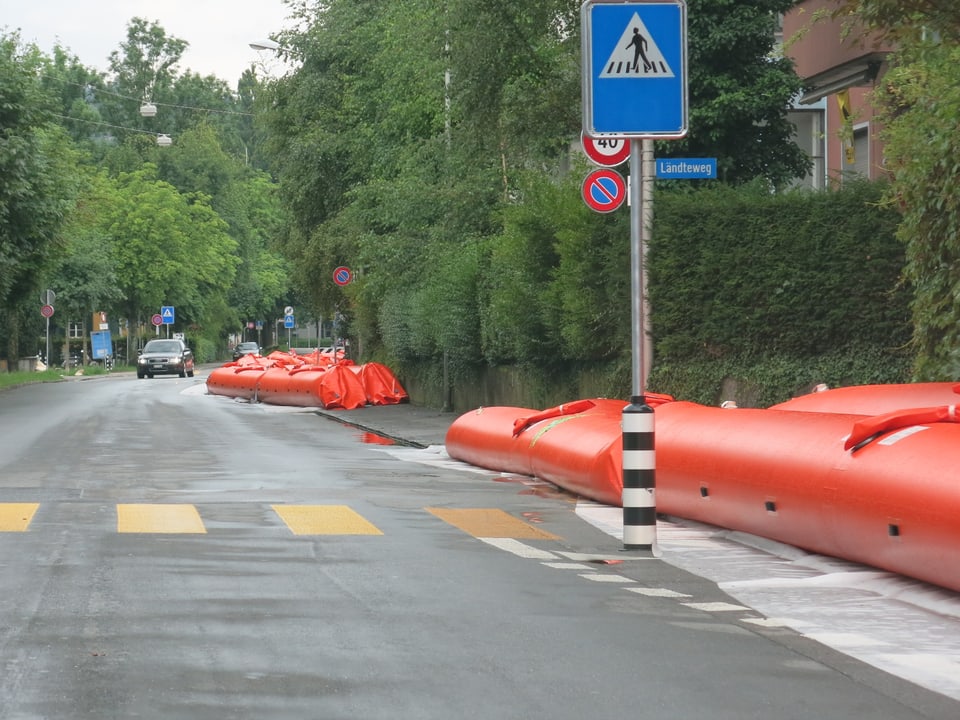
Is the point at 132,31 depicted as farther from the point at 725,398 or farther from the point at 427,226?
the point at 725,398

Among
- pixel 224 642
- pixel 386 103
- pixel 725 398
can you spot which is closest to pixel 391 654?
pixel 224 642

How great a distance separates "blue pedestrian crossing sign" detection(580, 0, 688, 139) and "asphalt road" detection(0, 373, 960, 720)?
8.80 ft

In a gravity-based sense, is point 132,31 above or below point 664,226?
above

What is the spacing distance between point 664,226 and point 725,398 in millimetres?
2228

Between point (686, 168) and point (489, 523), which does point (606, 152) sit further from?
point (489, 523)

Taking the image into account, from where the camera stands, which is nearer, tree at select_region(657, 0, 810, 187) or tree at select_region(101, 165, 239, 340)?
tree at select_region(657, 0, 810, 187)

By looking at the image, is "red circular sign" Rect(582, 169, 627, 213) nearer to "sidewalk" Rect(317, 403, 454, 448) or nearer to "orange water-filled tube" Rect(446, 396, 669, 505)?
"orange water-filled tube" Rect(446, 396, 669, 505)

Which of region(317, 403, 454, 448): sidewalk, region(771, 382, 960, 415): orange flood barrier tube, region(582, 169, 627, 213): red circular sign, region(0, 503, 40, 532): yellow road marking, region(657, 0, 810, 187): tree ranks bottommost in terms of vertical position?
region(317, 403, 454, 448): sidewalk

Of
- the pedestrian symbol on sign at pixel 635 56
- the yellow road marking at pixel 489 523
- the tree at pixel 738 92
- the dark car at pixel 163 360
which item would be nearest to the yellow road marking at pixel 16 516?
the yellow road marking at pixel 489 523

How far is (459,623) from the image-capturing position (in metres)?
7.39

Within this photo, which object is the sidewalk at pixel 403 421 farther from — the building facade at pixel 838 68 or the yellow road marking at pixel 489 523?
the yellow road marking at pixel 489 523

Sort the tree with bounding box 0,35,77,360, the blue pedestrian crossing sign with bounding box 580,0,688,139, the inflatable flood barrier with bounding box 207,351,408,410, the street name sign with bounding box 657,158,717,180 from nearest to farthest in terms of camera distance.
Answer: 1. the blue pedestrian crossing sign with bounding box 580,0,688,139
2. the street name sign with bounding box 657,158,717,180
3. the inflatable flood barrier with bounding box 207,351,408,410
4. the tree with bounding box 0,35,77,360

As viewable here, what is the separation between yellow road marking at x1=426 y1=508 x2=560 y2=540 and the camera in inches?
453

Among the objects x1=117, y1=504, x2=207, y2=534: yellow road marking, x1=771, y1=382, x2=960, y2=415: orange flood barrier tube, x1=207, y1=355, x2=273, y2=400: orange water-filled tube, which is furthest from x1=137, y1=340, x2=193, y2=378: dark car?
x1=771, y1=382, x2=960, y2=415: orange flood barrier tube
